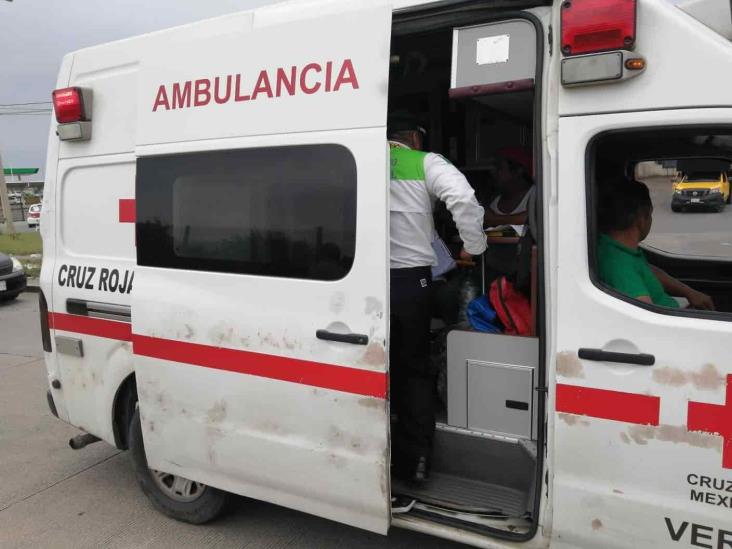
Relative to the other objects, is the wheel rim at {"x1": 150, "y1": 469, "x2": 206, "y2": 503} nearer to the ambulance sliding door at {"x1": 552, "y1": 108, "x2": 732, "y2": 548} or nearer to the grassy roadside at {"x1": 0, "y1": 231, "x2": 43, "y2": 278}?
the ambulance sliding door at {"x1": 552, "y1": 108, "x2": 732, "y2": 548}

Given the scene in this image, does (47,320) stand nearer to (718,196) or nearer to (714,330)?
(714,330)

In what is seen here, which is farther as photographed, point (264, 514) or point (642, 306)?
point (264, 514)

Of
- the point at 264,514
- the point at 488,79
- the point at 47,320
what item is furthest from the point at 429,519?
the point at 47,320

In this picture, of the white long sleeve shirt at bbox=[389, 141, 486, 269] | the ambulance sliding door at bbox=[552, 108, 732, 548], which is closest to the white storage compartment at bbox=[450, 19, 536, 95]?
the ambulance sliding door at bbox=[552, 108, 732, 548]

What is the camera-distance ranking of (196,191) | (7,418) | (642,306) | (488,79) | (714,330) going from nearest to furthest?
(714,330) → (642,306) → (488,79) → (196,191) → (7,418)

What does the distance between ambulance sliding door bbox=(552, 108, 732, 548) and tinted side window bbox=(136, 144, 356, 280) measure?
83cm

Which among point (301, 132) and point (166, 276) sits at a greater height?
point (301, 132)

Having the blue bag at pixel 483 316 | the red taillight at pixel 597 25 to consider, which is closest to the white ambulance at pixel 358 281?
the red taillight at pixel 597 25

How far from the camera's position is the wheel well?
317 centimetres

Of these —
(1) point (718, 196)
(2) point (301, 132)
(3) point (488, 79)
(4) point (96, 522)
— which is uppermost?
(3) point (488, 79)

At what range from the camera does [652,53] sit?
1865 mm

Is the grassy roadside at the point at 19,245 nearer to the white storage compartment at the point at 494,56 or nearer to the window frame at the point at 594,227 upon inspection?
the white storage compartment at the point at 494,56

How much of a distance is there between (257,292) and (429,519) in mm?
1164

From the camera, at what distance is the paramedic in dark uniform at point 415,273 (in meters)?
2.59
